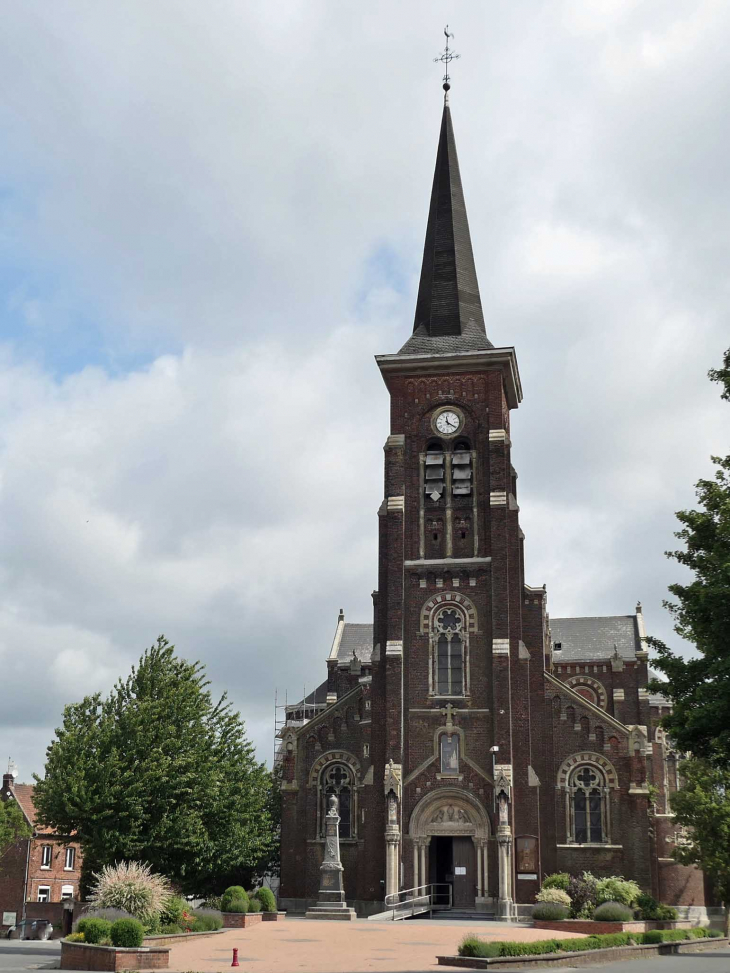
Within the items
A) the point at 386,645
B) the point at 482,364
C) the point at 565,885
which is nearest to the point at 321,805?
the point at 386,645

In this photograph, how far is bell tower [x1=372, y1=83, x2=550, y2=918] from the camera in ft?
150

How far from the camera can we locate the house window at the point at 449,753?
46.8 m

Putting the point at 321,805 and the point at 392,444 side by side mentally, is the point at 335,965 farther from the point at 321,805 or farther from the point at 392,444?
the point at 392,444

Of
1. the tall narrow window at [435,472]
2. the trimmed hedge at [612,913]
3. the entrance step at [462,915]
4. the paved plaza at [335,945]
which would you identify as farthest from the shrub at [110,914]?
the tall narrow window at [435,472]

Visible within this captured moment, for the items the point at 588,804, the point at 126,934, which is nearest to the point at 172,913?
the point at 126,934

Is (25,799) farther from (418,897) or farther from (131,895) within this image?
(131,895)

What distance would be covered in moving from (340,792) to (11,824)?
17340 millimetres

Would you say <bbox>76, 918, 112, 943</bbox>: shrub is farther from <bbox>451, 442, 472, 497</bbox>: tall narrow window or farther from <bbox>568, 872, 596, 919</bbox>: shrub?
<bbox>451, 442, 472, 497</bbox>: tall narrow window

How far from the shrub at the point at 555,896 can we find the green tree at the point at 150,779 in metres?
11.6

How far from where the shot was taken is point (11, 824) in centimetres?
5450

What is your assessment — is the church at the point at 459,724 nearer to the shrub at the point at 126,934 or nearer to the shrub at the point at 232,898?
the shrub at the point at 232,898

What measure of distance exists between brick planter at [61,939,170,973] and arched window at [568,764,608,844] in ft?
89.3

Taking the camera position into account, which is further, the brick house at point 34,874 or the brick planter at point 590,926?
the brick house at point 34,874

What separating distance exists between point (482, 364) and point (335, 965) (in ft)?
106
